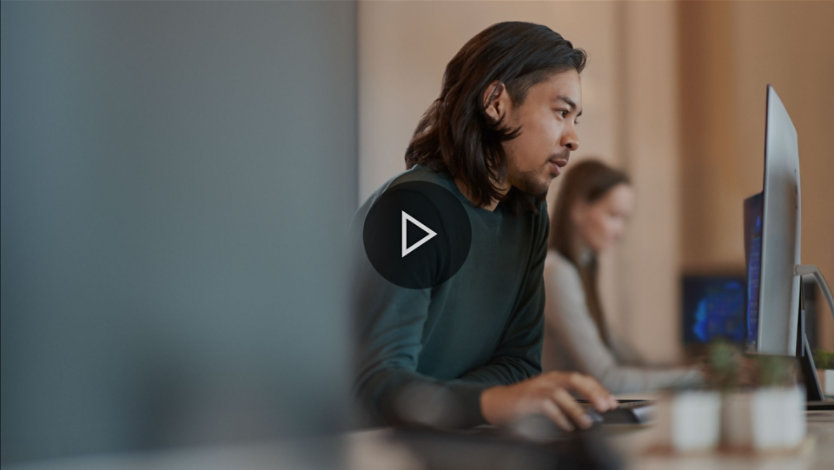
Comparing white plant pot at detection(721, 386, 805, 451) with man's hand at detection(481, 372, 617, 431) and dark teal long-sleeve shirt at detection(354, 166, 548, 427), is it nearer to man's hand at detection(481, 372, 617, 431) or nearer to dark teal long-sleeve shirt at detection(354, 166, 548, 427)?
man's hand at detection(481, 372, 617, 431)

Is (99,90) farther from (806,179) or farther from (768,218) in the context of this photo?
(806,179)

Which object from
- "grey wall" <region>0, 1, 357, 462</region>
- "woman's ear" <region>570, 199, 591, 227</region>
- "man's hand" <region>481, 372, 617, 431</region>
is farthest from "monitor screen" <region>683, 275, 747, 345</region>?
"man's hand" <region>481, 372, 617, 431</region>

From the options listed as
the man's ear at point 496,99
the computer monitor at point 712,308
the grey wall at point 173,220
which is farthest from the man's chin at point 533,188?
the computer monitor at point 712,308

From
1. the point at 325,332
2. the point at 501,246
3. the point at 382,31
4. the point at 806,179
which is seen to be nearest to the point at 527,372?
the point at 501,246

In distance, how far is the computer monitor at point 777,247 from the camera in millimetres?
804

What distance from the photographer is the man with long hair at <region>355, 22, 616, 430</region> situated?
966 mm

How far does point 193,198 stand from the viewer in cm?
107

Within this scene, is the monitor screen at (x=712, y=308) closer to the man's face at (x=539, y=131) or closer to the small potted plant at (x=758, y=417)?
the man's face at (x=539, y=131)

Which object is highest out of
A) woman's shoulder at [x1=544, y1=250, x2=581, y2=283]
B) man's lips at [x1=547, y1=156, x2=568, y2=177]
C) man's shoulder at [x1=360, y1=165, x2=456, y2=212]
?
man's lips at [x1=547, y1=156, x2=568, y2=177]

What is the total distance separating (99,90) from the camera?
0.96m

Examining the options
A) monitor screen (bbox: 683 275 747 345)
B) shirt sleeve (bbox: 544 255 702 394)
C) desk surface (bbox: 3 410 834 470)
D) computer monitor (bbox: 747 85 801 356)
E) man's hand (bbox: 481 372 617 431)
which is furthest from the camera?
monitor screen (bbox: 683 275 747 345)

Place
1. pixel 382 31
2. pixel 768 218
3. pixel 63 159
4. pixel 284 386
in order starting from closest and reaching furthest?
pixel 768 218
pixel 63 159
pixel 284 386
pixel 382 31

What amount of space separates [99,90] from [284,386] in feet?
1.63
